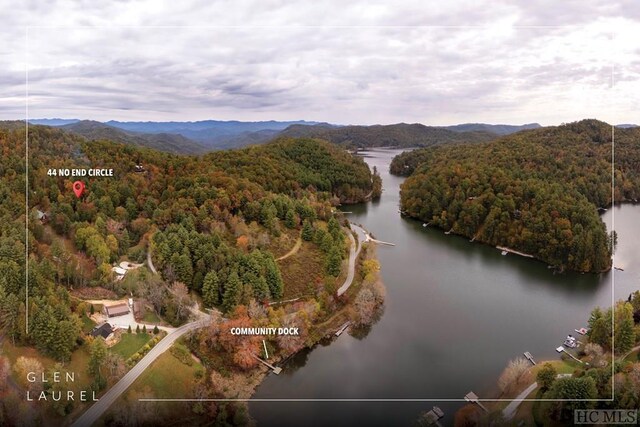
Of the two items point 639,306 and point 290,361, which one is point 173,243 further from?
point 639,306

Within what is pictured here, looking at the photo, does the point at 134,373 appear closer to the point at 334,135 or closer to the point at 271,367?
the point at 271,367

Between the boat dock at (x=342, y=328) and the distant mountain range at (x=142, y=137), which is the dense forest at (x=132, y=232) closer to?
the boat dock at (x=342, y=328)

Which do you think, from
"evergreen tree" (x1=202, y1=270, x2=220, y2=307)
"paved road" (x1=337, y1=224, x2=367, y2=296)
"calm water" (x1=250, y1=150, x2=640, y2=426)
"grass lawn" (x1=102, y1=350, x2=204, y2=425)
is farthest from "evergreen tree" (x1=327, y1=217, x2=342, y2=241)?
"grass lawn" (x1=102, y1=350, x2=204, y2=425)

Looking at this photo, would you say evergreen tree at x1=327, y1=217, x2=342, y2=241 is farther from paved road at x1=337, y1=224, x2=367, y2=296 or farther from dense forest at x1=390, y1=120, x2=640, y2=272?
dense forest at x1=390, y1=120, x2=640, y2=272

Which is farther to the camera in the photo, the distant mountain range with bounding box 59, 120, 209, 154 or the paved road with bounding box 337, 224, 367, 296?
the distant mountain range with bounding box 59, 120, 209, 154

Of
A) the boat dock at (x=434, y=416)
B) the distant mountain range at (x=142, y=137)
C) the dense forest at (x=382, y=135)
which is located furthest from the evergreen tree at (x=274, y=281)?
the dense forest at (x=382, y=135)

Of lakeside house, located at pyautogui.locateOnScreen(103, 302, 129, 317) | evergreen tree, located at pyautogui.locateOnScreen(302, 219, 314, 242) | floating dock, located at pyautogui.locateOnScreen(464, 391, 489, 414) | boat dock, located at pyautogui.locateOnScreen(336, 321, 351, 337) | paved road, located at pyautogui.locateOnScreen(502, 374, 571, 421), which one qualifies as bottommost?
floating dock, located at pyautogui.locateOnScreen(464, 391, 489, 414)
